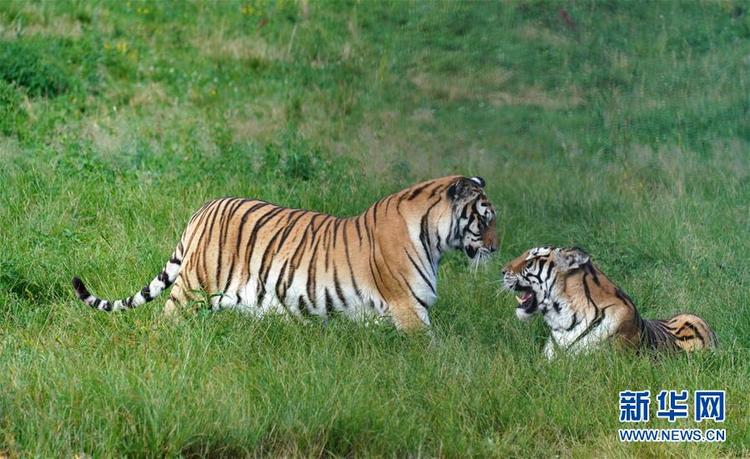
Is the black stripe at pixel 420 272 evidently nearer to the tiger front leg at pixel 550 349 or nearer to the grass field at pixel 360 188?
the grass field at pixel 360 188

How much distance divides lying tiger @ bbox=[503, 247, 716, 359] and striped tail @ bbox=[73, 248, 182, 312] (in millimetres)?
1965

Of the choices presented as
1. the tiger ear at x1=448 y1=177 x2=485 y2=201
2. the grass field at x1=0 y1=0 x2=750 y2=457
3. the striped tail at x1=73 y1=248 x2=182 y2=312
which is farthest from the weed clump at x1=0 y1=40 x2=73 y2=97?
the tiger ear at x1=448 y1=177 x2=485 y2=201

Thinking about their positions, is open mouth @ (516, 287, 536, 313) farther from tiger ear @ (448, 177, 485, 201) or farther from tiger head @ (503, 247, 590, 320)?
tiger ear @ (448, 177, 485, 201)

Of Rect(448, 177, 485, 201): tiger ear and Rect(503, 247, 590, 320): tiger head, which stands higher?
Rect(448, 177, 485, 201): tiger ear

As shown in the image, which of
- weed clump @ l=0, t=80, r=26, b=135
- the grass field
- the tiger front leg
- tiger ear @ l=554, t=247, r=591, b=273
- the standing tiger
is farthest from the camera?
weed clump @ l=0, t=80, r=26, b=135

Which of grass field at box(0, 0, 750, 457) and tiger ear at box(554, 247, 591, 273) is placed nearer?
grass field at box(0, 0, 750, 457)

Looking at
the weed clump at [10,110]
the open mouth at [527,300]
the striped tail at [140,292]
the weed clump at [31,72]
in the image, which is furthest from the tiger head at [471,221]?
the weed clump at [31,72]

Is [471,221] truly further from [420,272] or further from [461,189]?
[420,272]

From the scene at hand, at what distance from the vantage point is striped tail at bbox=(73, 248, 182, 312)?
638 centimetres

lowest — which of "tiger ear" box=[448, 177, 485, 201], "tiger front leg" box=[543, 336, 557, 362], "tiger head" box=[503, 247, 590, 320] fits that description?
"tiger front leg" box=[543, 336, 557, 362]

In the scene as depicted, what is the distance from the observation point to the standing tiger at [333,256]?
20.8 feet

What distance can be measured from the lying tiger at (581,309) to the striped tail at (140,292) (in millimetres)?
1965

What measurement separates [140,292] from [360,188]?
3.17 m

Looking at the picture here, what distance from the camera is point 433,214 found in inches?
252
